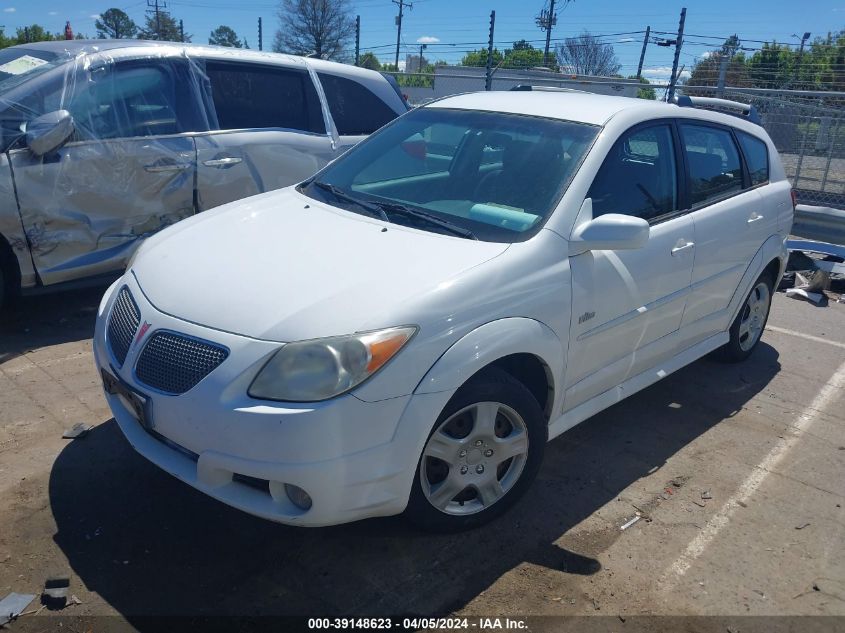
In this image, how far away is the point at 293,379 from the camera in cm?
254

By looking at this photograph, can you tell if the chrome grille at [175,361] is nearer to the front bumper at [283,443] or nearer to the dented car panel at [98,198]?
the front bumper at [283,443]

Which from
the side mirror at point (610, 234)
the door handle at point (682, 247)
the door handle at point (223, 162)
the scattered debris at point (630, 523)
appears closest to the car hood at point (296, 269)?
the side mirror at point (610, 234)

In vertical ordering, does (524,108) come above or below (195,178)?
above

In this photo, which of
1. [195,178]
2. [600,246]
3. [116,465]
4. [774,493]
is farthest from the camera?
[195,178]

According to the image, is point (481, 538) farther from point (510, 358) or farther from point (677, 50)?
point (677, 50)

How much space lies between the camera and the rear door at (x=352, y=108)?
6379 millimetres

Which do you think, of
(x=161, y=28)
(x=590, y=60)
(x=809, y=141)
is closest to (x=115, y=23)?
(x=161, y=28)

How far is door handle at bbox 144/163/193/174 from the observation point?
527 centimetres

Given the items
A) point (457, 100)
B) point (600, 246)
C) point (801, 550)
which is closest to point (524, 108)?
point (457, 100)

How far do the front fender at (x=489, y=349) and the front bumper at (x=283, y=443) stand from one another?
0.08 meters

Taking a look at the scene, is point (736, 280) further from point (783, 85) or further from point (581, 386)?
point (783, 85)

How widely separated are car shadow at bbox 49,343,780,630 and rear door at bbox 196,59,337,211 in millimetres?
2469

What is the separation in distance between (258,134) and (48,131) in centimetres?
163

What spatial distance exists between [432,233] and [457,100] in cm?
142
